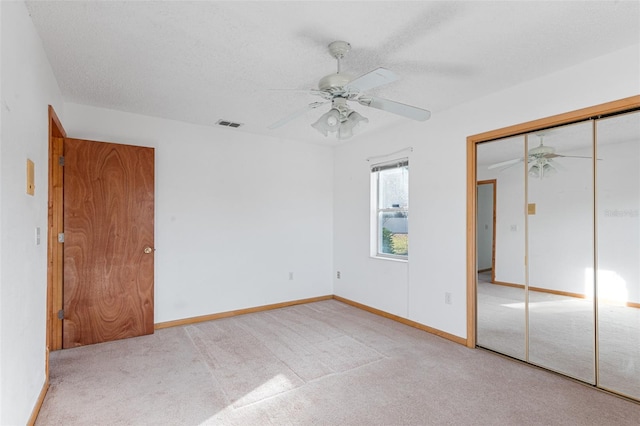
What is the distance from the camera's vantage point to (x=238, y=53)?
2.47 m

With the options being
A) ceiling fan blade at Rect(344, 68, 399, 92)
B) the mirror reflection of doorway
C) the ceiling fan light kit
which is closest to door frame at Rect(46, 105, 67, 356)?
the ceiling fan light kit

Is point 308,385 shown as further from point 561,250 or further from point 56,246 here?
point 56,246

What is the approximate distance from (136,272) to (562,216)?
13.6 ft

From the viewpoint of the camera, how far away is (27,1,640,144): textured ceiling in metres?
1.95

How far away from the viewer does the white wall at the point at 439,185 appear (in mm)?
2572

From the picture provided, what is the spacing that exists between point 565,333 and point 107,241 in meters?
4.37

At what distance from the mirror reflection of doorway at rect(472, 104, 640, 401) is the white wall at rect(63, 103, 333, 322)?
8.36 feet

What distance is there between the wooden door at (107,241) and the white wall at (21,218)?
100 centimetres

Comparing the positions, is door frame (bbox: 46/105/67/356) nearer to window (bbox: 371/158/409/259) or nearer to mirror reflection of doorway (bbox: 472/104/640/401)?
window (bbox: 371/158/409/259)

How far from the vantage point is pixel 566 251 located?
9.12 ft

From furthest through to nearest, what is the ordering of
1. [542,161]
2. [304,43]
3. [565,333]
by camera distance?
[542,161], [565,333], [304,43]

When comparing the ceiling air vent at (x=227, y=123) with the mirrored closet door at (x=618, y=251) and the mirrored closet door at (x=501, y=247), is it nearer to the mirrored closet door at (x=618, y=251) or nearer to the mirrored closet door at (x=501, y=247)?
the mirrored closet door at (x=501, y=247)

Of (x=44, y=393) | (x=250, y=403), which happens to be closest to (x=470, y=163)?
(x=250, y=403)

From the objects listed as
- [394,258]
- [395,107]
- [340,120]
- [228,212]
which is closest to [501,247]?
[394,258]
